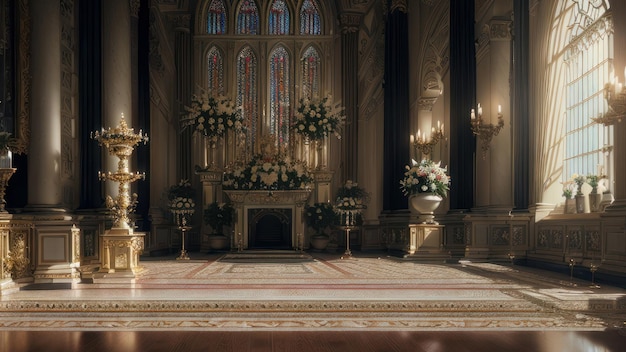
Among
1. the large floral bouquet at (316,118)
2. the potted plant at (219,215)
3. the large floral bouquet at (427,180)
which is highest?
the large floral bouquet at (316,118)

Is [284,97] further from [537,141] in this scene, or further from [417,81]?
[537,141]

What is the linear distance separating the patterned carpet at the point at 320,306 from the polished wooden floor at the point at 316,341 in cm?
29

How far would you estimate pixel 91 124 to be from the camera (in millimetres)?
11523

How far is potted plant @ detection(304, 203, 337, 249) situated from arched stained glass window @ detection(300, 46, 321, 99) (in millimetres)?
4103

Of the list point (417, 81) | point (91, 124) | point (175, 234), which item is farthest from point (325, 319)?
point (175, 234)

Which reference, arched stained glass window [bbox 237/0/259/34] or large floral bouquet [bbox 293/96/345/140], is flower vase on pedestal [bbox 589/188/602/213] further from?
arched stained glass window [bbox 237/0/259/34]

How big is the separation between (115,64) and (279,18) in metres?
9.84

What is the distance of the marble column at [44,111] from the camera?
9.55 metres

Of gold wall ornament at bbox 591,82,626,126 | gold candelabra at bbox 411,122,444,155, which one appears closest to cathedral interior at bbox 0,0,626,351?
gold wall ornament at bbox 591,82,626,126

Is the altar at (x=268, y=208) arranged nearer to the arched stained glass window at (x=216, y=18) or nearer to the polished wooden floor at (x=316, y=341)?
the arched stained glass window at (x=216, y=18)

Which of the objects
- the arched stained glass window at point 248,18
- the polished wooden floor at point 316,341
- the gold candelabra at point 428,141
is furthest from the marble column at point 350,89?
the polished wooden floor at point 316,341

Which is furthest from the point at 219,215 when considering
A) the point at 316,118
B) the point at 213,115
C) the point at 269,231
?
the point at 316,118

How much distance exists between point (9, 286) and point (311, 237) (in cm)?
1152

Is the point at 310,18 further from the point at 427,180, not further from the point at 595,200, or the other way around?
the point at 595,200
